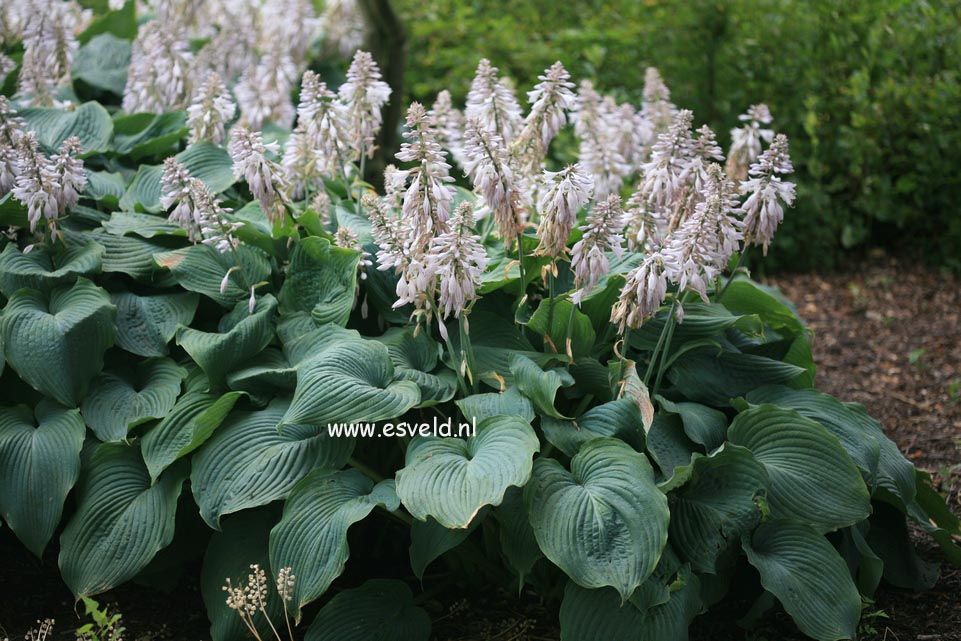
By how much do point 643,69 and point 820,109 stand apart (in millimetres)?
1489

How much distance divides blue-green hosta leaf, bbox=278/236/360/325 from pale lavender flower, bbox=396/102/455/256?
1.87ft

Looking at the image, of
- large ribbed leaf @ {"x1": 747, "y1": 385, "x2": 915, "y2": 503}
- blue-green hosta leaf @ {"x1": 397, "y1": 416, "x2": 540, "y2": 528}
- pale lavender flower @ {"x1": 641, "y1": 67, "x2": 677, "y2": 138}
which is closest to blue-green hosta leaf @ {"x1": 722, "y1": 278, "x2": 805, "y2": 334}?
large ribbed leaf @ {"x1": 747, "y1": 385, "x2": 915, "y2": 503}

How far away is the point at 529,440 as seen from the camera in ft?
9.97

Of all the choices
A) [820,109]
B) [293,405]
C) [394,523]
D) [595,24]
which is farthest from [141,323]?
[595,24]

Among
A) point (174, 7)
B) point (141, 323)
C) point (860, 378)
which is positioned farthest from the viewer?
point (174, 7)

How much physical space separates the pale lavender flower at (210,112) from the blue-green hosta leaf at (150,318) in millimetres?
1028

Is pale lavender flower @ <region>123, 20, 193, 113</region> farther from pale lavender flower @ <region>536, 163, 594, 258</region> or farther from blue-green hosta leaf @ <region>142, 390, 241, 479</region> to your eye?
pale lavender flower @ <region>536, 163, 594, 258</region>

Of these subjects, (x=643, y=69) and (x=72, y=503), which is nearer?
(x=72, y=503)

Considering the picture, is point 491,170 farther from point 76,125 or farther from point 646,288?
point 76,125

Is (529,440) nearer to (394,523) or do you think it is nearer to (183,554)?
(394,523)

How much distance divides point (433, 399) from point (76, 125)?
269cm

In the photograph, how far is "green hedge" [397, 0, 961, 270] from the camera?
640 cm

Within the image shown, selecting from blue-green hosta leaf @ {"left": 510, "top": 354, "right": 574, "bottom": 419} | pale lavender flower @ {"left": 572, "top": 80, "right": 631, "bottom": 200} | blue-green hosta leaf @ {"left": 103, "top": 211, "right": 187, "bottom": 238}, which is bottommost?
blue-green hosta leaf @ {"left": 510, "top": 354, "right": 574, "bottom": 419}

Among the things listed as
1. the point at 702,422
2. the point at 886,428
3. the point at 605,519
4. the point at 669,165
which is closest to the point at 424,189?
the point at 669,165
